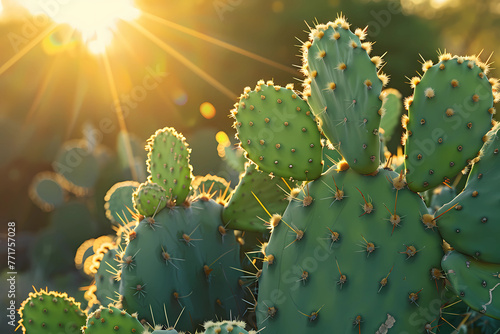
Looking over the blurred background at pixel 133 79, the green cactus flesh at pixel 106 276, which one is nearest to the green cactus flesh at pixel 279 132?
the green cactus flesh at pixel 106 276

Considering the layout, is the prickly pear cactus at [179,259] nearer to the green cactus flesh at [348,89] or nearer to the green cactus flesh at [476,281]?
the green cactus flesh at [348,89]

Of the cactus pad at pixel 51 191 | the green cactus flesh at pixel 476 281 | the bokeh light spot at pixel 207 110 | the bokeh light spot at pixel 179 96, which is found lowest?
the green cactus flesh at pixel 476 281

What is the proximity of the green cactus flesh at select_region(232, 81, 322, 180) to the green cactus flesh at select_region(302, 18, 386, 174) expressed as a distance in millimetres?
71

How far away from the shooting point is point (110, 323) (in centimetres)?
109

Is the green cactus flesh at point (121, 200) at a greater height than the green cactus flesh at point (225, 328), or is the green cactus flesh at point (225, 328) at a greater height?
the green cactus flesh at point (121, 200)

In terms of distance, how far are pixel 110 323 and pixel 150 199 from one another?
0.51 m

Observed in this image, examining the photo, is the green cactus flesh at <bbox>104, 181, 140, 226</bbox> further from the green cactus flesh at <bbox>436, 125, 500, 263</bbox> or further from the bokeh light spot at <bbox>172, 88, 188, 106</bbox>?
the bokeh light spot at <bbox>172, 88, 188, 106</bbox>

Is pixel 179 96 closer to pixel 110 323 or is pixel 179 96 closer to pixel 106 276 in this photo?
pixel 106 276

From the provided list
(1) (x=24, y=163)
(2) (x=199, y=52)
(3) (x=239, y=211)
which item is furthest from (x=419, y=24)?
(1) (x=24, y=163)

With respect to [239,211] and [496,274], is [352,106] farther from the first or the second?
[239,211]

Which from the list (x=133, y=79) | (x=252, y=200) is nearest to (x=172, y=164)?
(x=252, y=200)

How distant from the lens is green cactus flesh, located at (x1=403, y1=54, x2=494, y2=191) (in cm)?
107

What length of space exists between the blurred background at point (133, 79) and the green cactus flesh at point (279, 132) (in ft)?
12.2

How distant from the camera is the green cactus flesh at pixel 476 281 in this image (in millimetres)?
1012
